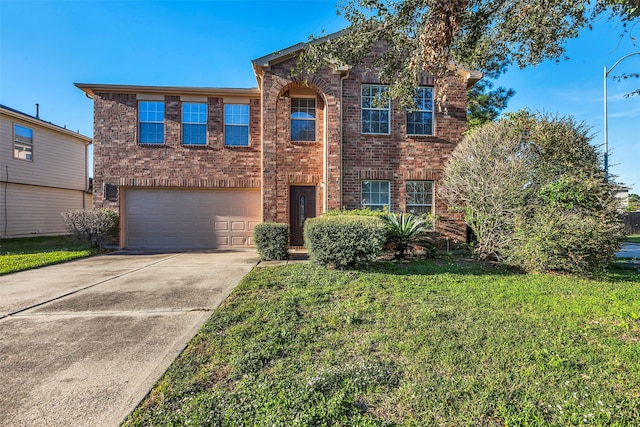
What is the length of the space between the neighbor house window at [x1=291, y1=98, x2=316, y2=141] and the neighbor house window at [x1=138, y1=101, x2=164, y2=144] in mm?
4799

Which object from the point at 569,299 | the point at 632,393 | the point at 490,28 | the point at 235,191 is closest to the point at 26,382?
the point at 632,393

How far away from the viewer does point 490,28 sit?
5.57 meters

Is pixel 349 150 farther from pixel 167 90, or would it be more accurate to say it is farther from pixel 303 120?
pixel 167 90

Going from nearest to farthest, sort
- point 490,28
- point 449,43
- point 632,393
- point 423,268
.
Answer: point 632,393 < point 449,43 < point 490,28 < point 423,268

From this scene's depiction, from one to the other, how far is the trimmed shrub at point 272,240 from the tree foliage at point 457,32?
4126 millimetres

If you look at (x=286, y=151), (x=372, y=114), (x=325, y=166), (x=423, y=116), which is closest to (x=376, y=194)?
(x=325, y=166)

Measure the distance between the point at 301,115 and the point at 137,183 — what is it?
632 cm

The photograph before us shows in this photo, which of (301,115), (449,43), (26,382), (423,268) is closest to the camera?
(26,382)

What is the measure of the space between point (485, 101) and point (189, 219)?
60.4 ft

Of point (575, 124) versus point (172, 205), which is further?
point (172, 205)

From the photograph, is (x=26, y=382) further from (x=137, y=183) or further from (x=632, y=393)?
(x=137, y=183)

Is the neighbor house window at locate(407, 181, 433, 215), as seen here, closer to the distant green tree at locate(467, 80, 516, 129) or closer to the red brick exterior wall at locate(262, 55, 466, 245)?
the red brick exterior wall at locate(262, 55, 466, 245)

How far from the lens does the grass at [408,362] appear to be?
2.21m

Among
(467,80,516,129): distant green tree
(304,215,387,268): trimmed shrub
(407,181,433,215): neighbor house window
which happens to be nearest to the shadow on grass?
(304,215,387,268): trimmed shrub
